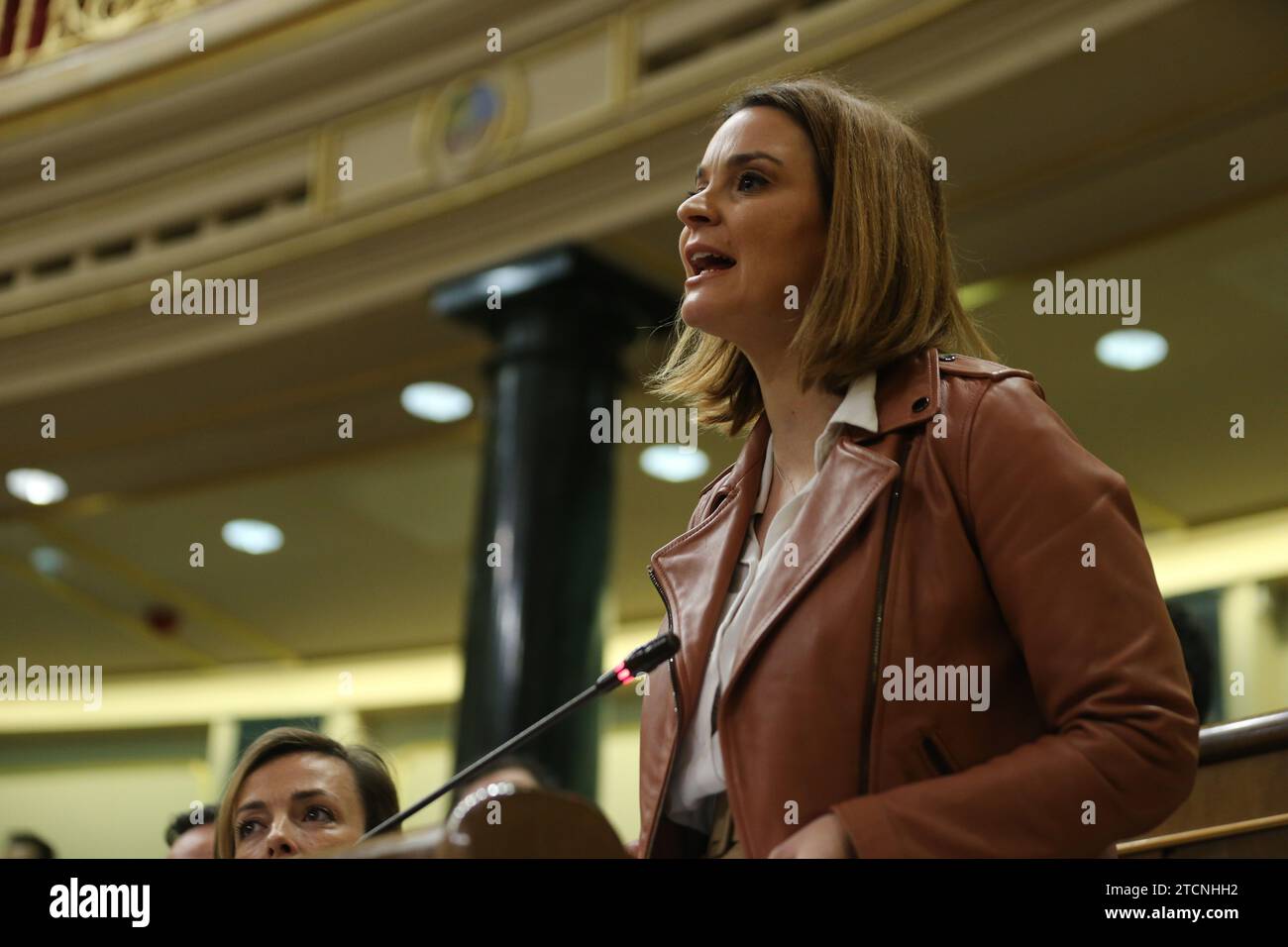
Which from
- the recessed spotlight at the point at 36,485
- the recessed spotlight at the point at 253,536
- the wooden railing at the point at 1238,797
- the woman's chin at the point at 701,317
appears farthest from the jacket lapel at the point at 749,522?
the recessed spotlight at the point at 36,485

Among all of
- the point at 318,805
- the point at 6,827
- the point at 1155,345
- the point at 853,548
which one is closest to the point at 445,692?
the point at 6,827

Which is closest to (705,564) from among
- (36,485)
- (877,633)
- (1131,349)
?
(877,633)

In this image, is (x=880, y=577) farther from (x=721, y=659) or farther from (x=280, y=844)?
(x=280, y=844)

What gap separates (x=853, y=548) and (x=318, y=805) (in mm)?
1298

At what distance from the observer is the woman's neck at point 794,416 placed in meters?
1.71

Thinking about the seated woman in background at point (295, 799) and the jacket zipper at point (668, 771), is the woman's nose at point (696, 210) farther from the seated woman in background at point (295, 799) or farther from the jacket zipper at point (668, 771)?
the seated woman in background at point (295, 799)

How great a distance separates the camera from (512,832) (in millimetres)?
1204

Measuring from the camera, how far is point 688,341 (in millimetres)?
2092

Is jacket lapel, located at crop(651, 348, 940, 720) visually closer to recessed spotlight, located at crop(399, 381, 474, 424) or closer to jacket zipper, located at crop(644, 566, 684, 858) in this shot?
jacket zipper, located at crop(644, 566, 684, 858)

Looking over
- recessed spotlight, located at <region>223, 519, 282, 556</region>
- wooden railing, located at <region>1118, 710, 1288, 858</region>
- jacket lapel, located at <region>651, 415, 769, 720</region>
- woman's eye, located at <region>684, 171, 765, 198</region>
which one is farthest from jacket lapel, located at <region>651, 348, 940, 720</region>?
recessed spotlight, located at <region>223, 519, 282, 556</region>

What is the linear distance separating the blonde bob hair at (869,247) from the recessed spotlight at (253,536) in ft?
20.8

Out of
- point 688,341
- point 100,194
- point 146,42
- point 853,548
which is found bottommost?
point 853,548
